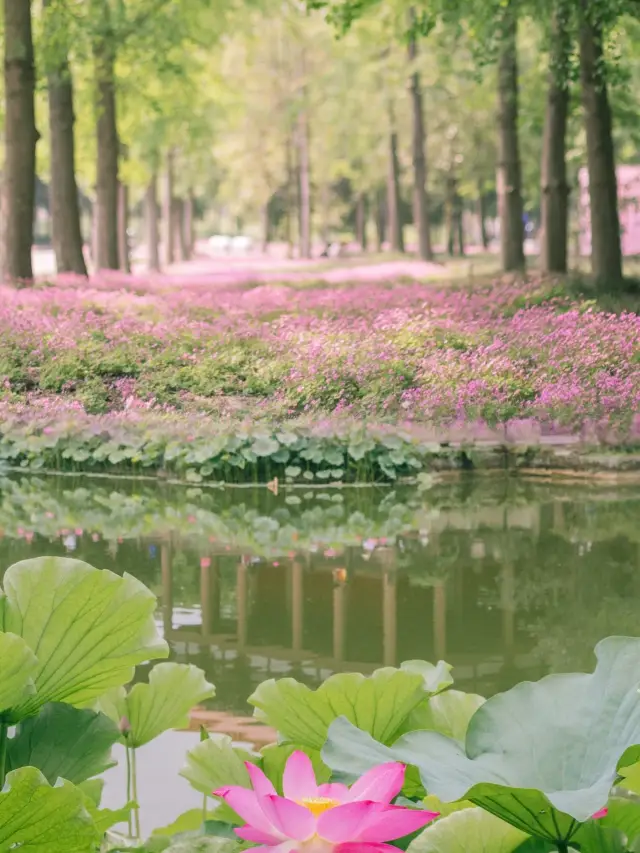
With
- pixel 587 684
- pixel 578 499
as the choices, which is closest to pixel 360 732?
pixel 587 684

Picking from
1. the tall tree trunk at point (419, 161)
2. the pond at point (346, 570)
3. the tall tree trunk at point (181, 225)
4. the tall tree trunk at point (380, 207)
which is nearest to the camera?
the pond at point (346, 570)

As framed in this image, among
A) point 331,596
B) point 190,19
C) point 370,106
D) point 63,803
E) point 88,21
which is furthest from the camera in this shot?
point 370,106

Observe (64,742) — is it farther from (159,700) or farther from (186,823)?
(186,823)

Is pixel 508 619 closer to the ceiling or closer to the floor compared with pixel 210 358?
closer to the floor

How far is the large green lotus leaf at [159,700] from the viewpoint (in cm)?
146

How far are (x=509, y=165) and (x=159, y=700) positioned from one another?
14.5m

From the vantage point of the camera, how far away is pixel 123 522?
4957mm

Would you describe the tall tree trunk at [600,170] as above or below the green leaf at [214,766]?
above

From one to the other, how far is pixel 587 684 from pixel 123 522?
13.0 ft

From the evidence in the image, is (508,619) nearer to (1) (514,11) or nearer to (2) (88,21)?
(1) (514,11)

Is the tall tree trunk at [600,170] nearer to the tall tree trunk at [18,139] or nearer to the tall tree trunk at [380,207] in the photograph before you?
the tall tree trunk at [18,139]

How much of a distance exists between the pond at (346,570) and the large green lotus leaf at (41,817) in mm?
1174

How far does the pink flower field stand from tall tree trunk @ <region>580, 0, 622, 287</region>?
6252mm

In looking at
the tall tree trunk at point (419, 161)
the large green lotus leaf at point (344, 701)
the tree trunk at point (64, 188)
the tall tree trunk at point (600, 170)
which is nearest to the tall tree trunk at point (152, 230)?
the tall tree trunk at point (419, 161)
